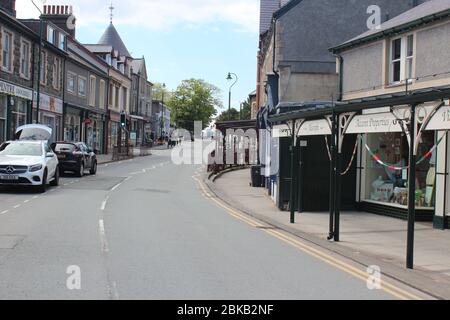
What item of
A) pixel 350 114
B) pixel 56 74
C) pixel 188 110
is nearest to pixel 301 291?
pixel 350 114

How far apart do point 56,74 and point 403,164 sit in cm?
2783

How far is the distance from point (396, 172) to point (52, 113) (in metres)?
27.1

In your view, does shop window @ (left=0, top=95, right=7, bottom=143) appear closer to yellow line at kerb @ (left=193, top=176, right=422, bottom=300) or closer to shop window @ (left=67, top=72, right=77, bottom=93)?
shop window @ (left=67, top=72, right=77, bottom=93)

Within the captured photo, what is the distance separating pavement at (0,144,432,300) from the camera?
22.0 feet

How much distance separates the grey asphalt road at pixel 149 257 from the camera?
265 inches

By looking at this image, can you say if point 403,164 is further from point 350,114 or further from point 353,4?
point 353,4

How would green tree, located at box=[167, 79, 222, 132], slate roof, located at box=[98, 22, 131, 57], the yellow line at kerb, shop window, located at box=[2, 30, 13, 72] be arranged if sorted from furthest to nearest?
green tree, located at box=[167, 79, 222, 132]
slate roof, located at box=[98, 22, 131, 57]
shop window, located at box=[2, 30, 13, 72]
the yellow line at kerb

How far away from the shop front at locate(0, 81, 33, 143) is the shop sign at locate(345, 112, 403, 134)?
71.5 feet

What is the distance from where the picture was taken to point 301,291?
22.6ft

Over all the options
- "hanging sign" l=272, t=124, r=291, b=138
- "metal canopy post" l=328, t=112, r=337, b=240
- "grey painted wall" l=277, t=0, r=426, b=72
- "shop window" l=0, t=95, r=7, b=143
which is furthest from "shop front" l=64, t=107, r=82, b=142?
"metal canopy post" l=328, t=112, r=337, b=240

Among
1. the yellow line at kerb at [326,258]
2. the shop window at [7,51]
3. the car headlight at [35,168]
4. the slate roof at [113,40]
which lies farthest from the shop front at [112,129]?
the yellow line at kerb at [326,258]

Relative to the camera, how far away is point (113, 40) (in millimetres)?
69812

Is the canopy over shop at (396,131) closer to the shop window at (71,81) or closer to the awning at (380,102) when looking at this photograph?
the awning at (380,102)

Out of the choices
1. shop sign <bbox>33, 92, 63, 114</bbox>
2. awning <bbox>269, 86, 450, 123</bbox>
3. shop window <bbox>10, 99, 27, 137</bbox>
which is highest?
shop sign <bbox>33, 92, 63, 114</bbox>
